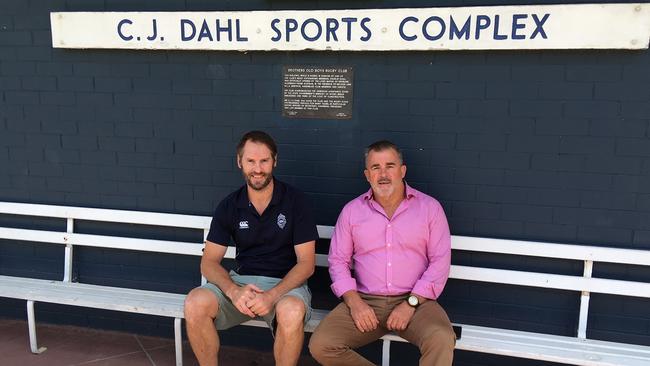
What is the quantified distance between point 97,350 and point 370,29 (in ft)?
8.79

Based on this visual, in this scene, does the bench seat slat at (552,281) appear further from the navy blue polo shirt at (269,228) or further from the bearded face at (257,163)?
the bearded face at (257,163)

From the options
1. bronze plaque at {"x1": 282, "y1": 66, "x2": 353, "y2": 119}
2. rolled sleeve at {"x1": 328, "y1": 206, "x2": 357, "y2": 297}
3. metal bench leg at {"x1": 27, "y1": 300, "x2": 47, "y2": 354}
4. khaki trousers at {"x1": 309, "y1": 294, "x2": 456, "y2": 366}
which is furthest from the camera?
metal bench leg at {"x1": 27, "y1": 300, "x2": 47, "y2": 354}

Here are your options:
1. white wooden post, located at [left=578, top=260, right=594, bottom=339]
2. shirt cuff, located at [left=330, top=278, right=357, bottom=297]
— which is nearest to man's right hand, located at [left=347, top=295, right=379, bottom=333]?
shirt cuff, located at [left=330, top=278, right=357, bottom=297]

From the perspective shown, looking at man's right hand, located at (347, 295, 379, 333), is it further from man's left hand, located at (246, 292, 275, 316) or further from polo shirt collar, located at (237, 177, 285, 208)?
polo shirt collar, located at (237, 177, 285, 208)

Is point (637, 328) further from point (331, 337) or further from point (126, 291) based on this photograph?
point (126, 291)

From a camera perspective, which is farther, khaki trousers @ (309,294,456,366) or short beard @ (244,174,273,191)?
short beard @ (244,174,273,191)

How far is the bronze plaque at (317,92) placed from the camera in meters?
3.06

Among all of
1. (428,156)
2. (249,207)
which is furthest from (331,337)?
(428,156)

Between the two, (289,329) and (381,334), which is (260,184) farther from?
(381,334)

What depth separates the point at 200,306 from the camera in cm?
266

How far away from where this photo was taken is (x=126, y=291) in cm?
336

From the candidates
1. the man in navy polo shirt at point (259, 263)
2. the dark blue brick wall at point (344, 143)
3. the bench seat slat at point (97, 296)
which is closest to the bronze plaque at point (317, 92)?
the dark blue brick wall at point (344, 143)

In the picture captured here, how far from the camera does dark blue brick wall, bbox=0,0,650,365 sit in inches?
111

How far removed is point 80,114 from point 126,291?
123cm
